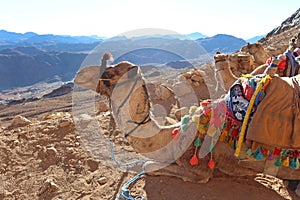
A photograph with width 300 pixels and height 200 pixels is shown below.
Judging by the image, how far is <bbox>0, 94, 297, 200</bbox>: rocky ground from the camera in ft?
8.88

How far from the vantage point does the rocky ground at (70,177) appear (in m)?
2.71

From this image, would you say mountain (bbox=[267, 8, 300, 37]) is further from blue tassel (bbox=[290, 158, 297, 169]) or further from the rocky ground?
blue tassel (bbox=[290, 158, 297, 169])

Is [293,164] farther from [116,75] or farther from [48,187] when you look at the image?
[48,187]

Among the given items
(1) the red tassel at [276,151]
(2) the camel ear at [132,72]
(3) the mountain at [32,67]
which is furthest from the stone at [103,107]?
(3) the mountain at [32,67]

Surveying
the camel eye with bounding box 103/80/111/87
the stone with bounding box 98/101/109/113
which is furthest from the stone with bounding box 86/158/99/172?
the stone with bounding box 98/101/109/113

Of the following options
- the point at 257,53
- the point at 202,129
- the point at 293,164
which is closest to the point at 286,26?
the point at 257,53

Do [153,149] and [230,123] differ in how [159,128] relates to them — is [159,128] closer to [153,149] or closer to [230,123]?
[153,149]

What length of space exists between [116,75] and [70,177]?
137cm

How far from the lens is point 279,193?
274 centimetres

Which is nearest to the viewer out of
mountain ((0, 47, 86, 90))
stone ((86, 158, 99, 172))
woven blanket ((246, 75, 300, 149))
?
woven blanket ((246, 75, 300, 149))

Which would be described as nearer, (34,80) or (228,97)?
(228,97)

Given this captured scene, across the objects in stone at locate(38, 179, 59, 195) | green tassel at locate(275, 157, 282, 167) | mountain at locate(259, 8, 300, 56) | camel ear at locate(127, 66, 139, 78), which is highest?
mountain at locate(259, 8, 300, 56)

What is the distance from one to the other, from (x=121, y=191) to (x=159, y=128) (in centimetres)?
68

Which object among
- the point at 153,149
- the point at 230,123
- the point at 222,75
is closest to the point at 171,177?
the point at 153,149
